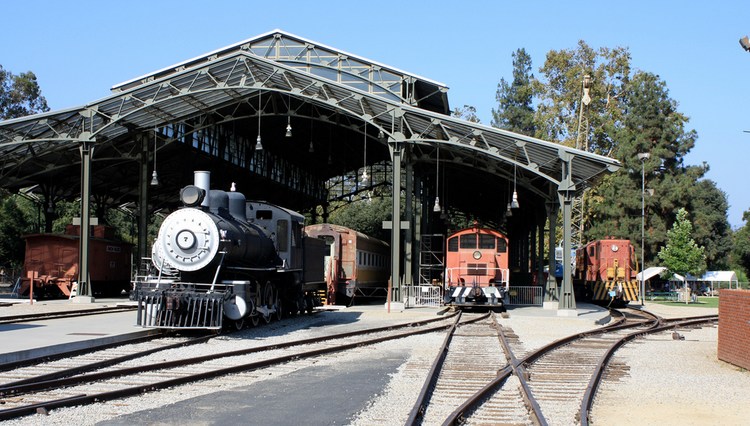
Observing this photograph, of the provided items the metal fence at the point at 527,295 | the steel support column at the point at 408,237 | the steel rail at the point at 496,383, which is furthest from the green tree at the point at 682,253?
the steel rail at the point at 496,383

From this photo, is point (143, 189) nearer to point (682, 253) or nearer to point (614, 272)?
point (614, 272)

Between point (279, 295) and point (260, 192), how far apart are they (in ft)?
86.2

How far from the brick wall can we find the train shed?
11678mm

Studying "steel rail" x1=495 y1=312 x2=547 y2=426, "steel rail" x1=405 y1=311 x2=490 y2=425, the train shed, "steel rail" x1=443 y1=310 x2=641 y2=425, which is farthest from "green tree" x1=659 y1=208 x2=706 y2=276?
"steel rail" x1=405 y1=311 x2=490 y2=425

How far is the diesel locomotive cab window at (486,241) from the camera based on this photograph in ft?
94.5

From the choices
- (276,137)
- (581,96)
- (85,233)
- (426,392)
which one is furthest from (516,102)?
(426,392)

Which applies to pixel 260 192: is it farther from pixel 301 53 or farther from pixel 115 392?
pixel 115 392

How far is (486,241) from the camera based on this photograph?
28922 mm

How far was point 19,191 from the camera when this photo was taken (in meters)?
38.8

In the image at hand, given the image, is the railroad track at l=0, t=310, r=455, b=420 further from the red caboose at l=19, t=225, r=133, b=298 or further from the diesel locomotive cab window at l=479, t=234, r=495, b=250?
the red caboose at l=19, t=225, r=133, b=298

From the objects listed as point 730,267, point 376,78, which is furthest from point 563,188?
point 730,267

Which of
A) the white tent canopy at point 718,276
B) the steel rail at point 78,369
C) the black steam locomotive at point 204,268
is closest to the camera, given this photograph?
the steel rail at point 78,369

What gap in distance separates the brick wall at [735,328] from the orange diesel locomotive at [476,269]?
524 inches

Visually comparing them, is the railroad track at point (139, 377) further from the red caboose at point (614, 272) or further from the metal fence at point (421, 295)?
the red caboose at point (614, 272)
